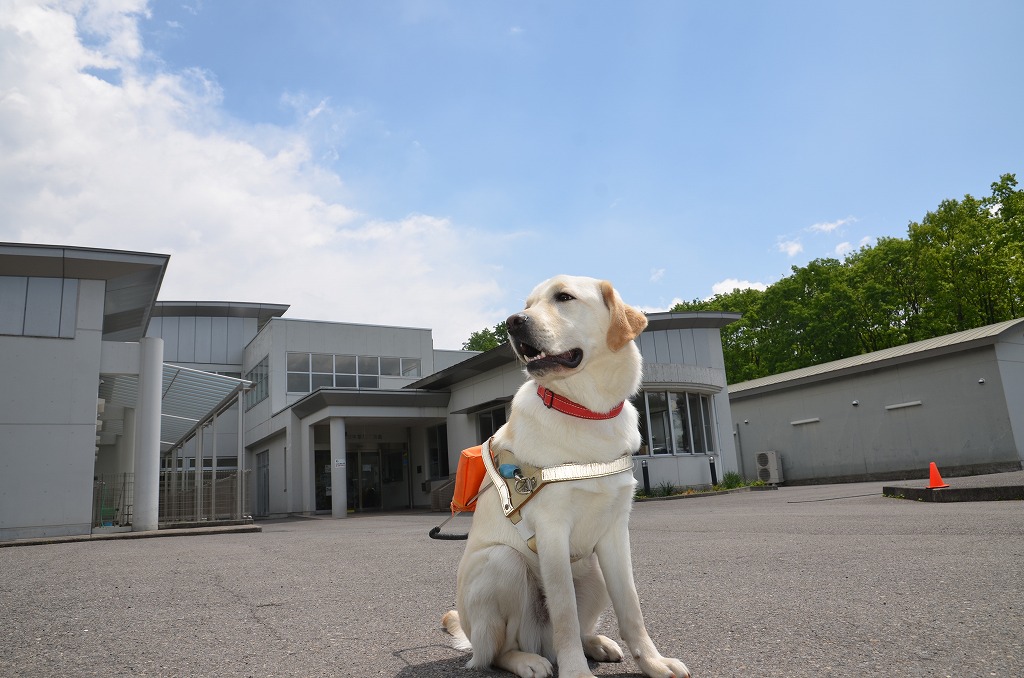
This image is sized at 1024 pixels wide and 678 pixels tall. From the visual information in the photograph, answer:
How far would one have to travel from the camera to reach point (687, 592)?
468 cm

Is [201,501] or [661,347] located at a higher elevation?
[661,347]

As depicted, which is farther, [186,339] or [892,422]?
[186,339]

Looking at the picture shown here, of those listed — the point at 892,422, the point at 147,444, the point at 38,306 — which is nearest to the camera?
the point at 38,306

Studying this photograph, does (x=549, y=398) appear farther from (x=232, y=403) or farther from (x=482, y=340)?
(x=482, y=340)

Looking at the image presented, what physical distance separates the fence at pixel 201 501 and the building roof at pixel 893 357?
2229 centimetres

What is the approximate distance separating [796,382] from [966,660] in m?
29.2

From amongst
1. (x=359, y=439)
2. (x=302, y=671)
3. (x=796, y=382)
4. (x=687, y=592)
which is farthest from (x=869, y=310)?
(x=302, y=671)

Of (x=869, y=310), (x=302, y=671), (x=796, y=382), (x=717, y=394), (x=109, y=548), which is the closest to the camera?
(x=302, y=671)

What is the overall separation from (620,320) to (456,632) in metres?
1.70

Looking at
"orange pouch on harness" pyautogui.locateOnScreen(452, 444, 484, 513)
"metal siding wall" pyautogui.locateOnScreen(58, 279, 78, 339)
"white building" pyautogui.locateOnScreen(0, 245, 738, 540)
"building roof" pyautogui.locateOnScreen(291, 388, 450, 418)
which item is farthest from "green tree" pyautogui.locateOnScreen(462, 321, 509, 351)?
"orange pouch on harness" pyautogui.locateOnScreen(452, 444, 484, 513)

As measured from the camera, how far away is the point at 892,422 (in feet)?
85.6

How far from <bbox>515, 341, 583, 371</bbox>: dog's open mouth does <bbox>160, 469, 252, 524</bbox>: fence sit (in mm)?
18981

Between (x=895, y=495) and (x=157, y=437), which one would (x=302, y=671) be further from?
(x=157, y=437)

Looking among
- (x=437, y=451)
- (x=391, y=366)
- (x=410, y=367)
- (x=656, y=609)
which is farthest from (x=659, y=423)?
(x=656, y=609)
